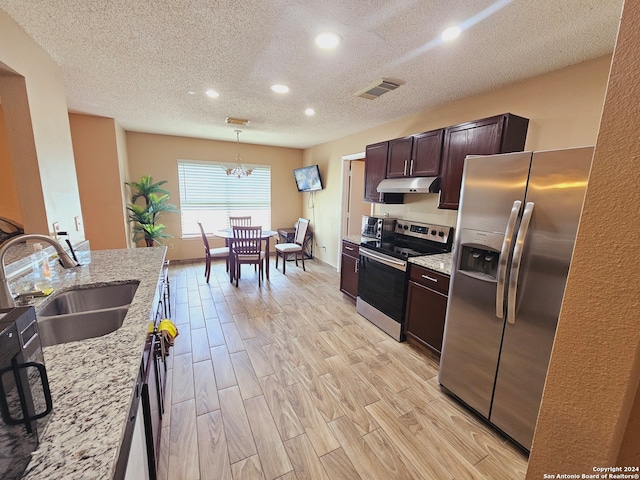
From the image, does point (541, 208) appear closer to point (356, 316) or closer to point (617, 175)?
point (617, 175)

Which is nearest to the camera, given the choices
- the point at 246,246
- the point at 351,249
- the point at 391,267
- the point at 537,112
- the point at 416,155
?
the point at 537,112

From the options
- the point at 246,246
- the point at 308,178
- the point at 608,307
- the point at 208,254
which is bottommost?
the point at 208,254

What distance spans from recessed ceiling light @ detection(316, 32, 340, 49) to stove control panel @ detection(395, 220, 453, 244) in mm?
2017

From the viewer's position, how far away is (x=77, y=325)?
1.28 meters

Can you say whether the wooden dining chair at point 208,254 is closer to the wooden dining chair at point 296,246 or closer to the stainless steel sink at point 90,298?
the wooden dining chair at point 296,246

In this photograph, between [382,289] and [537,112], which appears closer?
[537,112]

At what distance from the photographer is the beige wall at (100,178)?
11.9 feet

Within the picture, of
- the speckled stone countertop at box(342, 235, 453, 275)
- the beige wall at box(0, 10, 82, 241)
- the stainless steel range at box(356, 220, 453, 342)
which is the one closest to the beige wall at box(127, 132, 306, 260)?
the beige wall at box(0, 10, 82, 241)

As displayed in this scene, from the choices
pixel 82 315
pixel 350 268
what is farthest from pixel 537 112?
pixel 82 315

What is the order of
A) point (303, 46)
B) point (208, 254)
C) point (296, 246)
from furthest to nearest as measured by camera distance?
1. point (296, 246)
2. point (208, 254)
3. point (303, 46)

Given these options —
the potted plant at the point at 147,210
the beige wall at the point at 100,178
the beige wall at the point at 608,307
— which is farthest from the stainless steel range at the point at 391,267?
the beige wall at the point at 100,178

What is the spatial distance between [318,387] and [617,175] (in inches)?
80.3

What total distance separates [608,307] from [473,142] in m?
2.05

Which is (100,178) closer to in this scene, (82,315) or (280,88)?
(280,88)
